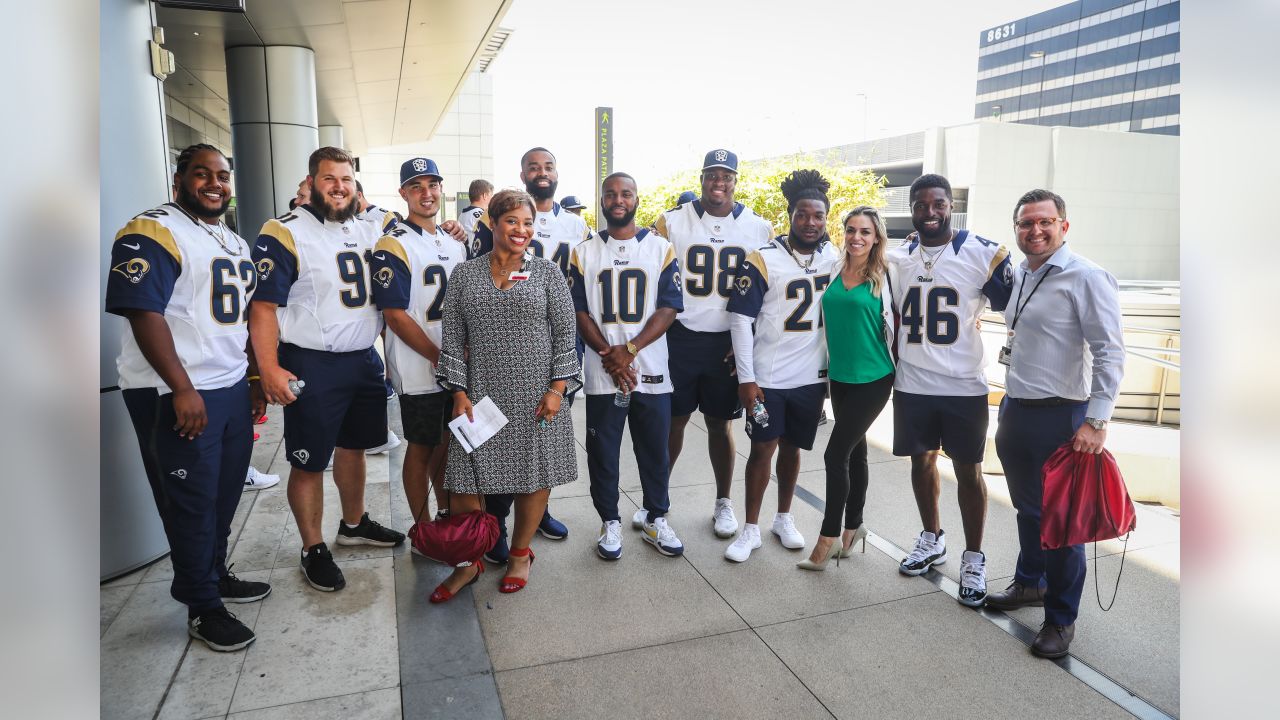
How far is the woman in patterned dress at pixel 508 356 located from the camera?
12.4 ft

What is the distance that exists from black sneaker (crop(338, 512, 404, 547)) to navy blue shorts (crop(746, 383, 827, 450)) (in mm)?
2297

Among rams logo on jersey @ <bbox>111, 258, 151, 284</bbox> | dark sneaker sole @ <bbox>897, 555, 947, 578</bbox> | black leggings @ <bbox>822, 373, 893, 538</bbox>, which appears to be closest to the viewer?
rams logo on jersey @ <bbox>111, 258, 151, 284</bbox>

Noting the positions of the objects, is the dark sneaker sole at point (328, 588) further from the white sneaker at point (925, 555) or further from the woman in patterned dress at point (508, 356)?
the white sneaker at point (925, 555)

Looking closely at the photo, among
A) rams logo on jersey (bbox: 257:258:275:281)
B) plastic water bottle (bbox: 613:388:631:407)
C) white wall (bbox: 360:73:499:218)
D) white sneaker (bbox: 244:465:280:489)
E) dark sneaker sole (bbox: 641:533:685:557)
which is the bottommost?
dark sneaker sole (bbox: 641:533:685:557)

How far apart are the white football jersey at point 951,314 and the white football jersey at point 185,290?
11.1 feet

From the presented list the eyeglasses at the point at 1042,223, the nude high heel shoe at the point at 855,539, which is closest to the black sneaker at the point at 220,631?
the nude high heel shoe at the point at 855,539

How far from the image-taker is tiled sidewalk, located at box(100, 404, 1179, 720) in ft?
10.1

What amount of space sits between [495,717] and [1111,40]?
86511mm

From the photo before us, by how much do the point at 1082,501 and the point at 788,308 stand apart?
1.85 meters

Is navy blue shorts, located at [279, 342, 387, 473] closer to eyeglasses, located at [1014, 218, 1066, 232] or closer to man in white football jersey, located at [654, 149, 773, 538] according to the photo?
man in white football jersey, located at [654, 149, 773, 538]

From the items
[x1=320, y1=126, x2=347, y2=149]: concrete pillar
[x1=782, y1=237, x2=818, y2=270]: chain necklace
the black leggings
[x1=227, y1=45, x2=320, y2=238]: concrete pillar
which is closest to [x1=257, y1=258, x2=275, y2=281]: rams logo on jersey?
[x1=782, y1=237, x2=818, y2=270]: chain necklace

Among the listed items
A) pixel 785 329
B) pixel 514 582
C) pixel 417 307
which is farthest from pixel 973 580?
pixel 417 307
